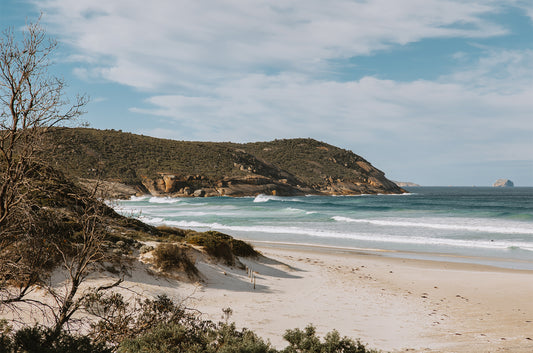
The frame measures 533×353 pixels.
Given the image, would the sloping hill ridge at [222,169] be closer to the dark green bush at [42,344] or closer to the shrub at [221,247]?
the shrub at [221,247]

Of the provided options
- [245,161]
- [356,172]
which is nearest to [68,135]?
[245,161]

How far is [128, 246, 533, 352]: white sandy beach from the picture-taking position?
28.0 ft

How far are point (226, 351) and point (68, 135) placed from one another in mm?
4016

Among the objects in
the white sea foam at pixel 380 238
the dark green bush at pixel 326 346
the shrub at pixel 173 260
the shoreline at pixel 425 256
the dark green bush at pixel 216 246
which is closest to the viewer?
the dark green bush at pixel 326 346

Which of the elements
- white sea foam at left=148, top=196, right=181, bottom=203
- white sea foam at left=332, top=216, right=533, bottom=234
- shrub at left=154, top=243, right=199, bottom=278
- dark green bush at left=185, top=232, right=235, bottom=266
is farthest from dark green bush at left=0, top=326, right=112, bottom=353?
white sea foam at left=148, top=196, right=181, bottom=203

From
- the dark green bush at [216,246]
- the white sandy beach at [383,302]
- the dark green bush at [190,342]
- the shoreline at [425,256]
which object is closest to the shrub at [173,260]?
the white sandy beach at [383,302]

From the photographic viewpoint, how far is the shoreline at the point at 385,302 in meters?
8.53

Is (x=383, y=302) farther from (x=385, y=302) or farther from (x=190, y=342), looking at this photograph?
(x=190, y=342)

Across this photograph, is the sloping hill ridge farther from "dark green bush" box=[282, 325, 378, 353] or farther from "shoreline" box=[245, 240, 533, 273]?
"dark green bush" box=[282, 325, 378, 353]

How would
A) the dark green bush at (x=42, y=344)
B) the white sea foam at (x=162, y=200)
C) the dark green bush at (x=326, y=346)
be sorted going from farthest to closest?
the white sea foam at (x=162, y=200) < the dark green bush at (x=326, y=346) < the dark green bush at (x=42, y=344)

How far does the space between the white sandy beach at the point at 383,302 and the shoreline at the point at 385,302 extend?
0.08 ft

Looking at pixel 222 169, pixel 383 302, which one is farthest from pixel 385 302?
pixel 222 169

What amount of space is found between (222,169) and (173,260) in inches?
3368

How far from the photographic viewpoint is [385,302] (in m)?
11.7
